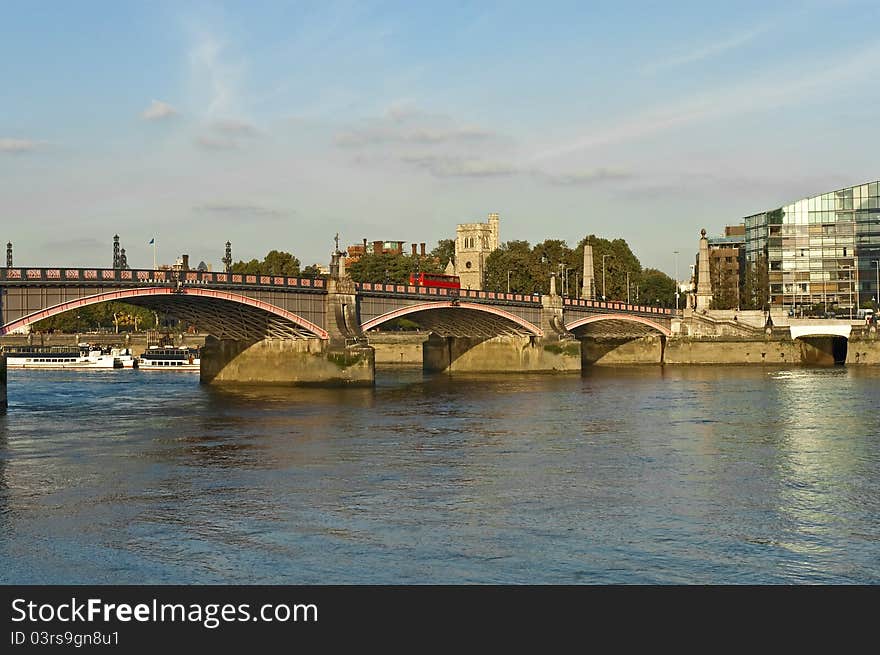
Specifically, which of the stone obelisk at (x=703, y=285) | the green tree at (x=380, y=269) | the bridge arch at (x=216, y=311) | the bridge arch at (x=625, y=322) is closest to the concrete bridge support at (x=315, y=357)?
the bridge arch at (x=216, y=311)

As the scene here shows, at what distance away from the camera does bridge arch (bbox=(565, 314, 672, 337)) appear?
319ft

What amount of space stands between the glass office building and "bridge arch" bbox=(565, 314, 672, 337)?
97.9ft

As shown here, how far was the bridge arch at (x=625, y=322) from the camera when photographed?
9730 cm

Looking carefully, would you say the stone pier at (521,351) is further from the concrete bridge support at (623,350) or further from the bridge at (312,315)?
the concrete bridge support at (623,350)

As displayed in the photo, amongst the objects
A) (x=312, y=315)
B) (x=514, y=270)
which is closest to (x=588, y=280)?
(x=514, y=270)

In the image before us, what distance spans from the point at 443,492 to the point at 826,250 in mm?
106644

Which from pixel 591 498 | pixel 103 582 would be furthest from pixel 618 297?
pixel 103 582

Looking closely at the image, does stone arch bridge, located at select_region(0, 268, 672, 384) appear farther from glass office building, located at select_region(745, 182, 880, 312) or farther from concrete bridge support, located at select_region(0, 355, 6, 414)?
glass office building, located at select_region(745, 182, 880, 312)

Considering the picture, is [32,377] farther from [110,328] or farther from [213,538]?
[110,328]

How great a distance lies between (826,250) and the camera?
12800cm

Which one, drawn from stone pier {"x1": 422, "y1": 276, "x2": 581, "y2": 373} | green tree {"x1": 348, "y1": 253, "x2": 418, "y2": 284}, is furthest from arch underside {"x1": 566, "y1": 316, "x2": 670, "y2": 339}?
green tree {"x1": 348, "y1": 253, "x2": 418, "y2": 284}

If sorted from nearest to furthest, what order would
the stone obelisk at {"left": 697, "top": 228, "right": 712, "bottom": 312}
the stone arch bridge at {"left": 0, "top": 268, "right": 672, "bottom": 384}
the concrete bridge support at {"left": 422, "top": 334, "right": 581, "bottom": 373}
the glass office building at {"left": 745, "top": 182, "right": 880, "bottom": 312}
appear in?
the stone arch bridge at {"left": 0, "top": 268, "right": 672, "bottom": 384}, the concrete bridge support at {"left": 422, "top": 334, "right": 581, "bottom": 373}, the stone obelisk at {"left": 697, "top": 228, "right": 712, "bottom": 312}, the glass office building at {"left": 745, "top": 182, "right": 880, "bottom": 312}

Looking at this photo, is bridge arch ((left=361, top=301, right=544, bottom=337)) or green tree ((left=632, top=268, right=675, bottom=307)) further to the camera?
green tree ((left=632, top=268, right=675, bottom=307))
